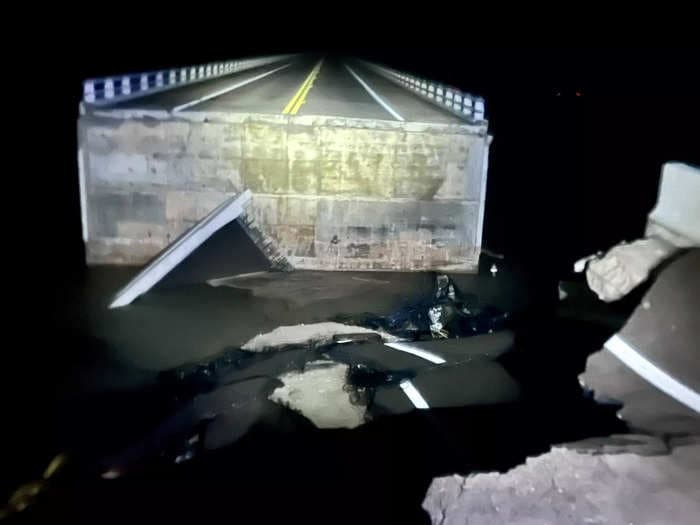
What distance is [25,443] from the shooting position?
7.48 m

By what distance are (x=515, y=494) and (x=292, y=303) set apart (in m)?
6.76

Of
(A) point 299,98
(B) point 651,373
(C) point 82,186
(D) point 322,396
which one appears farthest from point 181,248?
(B) point 651,373

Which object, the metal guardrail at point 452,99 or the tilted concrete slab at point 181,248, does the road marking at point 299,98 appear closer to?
the tilted concrete slab at point 181,248

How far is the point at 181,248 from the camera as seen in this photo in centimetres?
1283

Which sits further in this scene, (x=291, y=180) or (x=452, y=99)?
(x=452, y=99)

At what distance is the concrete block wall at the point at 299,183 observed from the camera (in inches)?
514

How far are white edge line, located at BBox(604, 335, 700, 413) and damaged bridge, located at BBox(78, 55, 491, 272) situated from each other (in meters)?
4.74

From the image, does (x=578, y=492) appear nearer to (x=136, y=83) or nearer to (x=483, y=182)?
(x=483, y=182)

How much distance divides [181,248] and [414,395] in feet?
21.1

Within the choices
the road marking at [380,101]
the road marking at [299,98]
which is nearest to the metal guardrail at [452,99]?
the road marking at [380,101]

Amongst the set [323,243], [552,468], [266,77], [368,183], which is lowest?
[552,468]

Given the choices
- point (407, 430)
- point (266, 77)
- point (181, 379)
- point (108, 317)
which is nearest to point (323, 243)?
point (108, 317)

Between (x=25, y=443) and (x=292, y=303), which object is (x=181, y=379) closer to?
(x=25, y=443)

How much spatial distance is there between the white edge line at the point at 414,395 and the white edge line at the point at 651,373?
323cm
